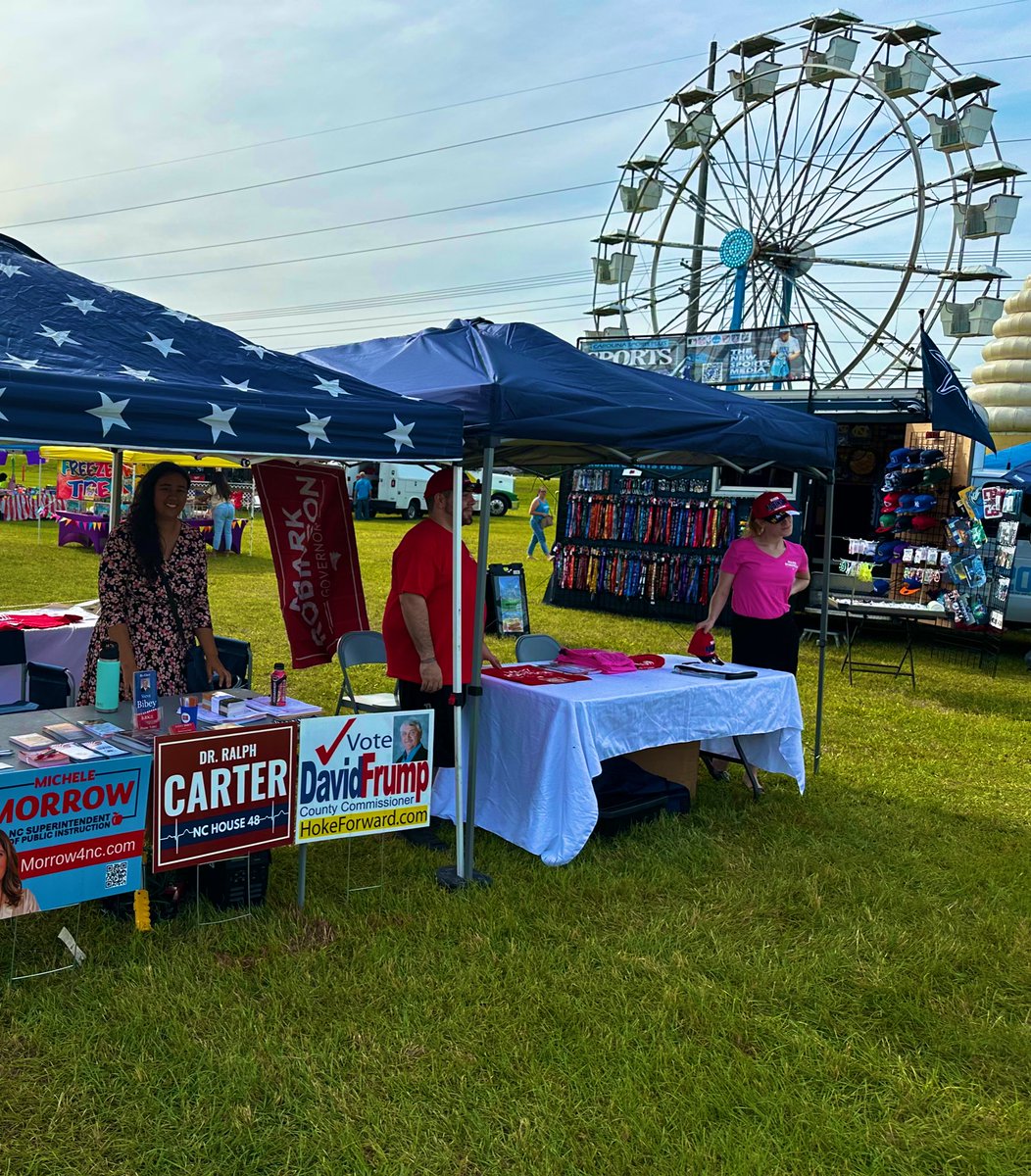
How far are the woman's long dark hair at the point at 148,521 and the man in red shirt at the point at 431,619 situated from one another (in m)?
0.92

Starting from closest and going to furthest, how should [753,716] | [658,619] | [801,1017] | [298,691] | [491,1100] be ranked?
1. [491,1100]
2. [801,1017]
3. [753,716]
4. [298,691]
5. [658,619]

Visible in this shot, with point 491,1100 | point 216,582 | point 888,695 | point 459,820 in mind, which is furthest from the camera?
point 216,582

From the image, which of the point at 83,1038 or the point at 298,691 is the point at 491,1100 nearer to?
the point at 83,1038

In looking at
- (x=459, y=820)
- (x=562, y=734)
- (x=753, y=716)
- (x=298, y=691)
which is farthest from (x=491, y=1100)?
(x=298, y=691)

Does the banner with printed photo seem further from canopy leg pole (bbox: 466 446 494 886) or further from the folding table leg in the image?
canopy leg pole (bbox: 466 446 494 886)

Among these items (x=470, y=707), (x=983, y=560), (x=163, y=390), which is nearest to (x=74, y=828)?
(x=163, y=390)

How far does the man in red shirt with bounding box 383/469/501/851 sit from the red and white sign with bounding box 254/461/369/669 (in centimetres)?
109

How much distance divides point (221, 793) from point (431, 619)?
1239mm

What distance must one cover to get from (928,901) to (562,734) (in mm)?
1576

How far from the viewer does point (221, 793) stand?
11.0ft

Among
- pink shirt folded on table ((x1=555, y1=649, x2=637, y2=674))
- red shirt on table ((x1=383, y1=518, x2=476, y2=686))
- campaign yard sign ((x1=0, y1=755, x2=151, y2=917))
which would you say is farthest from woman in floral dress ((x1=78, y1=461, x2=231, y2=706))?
pink shirt folded on table ((x1=555, y1=649, x2=637, y2=674))

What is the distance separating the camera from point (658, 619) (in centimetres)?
1191

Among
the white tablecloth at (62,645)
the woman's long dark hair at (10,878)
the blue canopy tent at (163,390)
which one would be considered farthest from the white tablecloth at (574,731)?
the white tablecloth at (62,645)

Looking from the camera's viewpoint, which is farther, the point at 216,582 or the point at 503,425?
the point at 216,582
